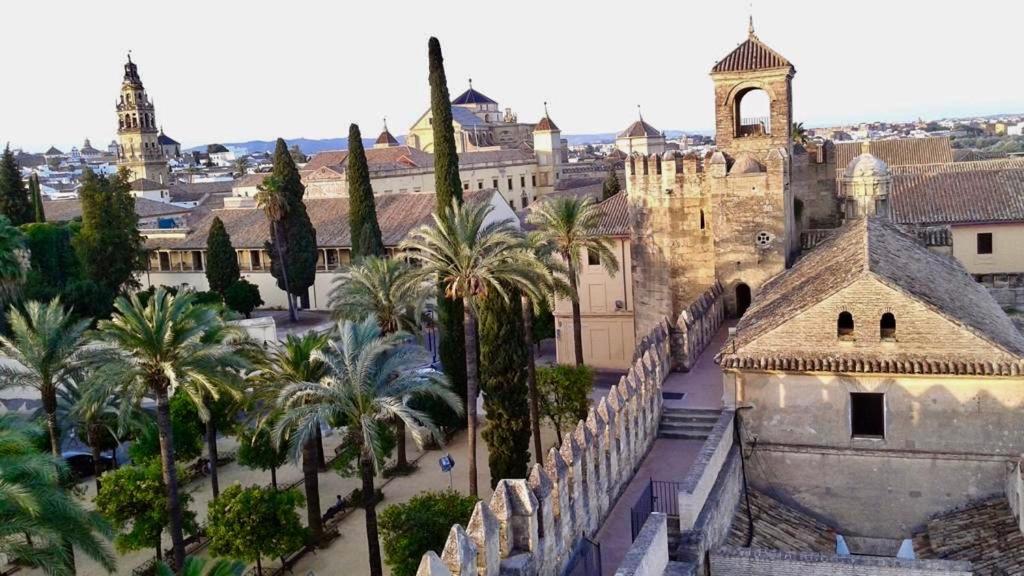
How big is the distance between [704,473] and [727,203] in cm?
1268

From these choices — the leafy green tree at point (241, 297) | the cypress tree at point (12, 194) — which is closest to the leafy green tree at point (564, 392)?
the leafy green tree at point (241, 297)

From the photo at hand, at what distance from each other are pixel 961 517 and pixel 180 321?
48.9ft

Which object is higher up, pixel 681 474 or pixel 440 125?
pixel 440 125

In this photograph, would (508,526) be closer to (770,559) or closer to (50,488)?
(770,559)

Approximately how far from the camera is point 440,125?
29.3 m

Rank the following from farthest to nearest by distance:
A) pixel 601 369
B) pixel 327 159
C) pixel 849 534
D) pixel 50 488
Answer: pixel 327 159
pixel 601 369
pixel 849 534
pixel 50 488

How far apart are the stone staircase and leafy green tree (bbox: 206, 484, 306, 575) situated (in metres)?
7.73

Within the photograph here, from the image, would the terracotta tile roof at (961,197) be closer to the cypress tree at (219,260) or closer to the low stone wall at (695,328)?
the low stone wall at (695,328)

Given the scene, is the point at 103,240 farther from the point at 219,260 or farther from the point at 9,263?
the point at 9,263

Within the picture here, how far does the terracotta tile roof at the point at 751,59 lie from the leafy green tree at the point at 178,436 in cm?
1739

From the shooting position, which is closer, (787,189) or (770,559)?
(770,559)

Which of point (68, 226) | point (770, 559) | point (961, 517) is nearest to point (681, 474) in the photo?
point (770, 559)

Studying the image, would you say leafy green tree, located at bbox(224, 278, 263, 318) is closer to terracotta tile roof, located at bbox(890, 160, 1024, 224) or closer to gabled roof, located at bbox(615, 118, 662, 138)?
terracotta tile roof, located at bbox(890, 160, 1024, 224)

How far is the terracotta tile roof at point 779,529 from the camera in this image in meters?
16.6
